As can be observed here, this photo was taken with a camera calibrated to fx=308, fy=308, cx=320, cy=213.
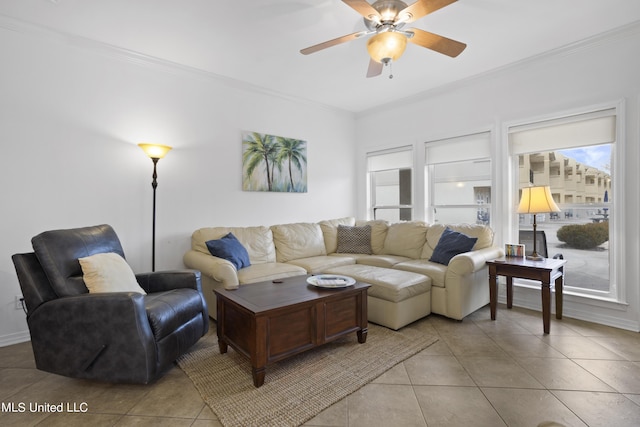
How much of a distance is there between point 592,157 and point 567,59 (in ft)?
3.34

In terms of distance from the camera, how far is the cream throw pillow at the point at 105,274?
2.05 metres

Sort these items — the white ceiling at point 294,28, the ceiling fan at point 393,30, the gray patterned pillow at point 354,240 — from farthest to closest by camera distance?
the gray patterned pillow at point 354,240, the white ceiling at point 294,28, the ceiling fan at point 393,30

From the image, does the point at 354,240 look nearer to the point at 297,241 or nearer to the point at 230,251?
the point at 297,241

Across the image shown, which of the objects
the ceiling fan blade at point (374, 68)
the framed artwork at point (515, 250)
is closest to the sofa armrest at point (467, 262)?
the framed artwork at point (515, 250)

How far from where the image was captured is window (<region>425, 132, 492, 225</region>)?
3873mm

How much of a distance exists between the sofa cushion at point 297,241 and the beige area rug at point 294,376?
1.41m

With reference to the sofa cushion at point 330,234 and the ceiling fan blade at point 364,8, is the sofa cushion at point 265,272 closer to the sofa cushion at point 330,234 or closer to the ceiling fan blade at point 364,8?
the sofa cushion at point 330,234

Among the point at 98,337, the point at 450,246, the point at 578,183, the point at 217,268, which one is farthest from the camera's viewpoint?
the point at 450,246

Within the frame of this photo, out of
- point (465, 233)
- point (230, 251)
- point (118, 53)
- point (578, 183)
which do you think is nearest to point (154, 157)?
point (118, 53)

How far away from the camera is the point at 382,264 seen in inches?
145

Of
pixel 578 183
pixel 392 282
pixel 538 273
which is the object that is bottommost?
pixel 392 282

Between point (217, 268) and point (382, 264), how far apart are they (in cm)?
191

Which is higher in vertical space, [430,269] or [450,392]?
[430,269]

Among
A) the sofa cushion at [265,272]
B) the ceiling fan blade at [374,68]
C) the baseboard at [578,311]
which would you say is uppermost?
the ceiling fan blade at [374,68]
